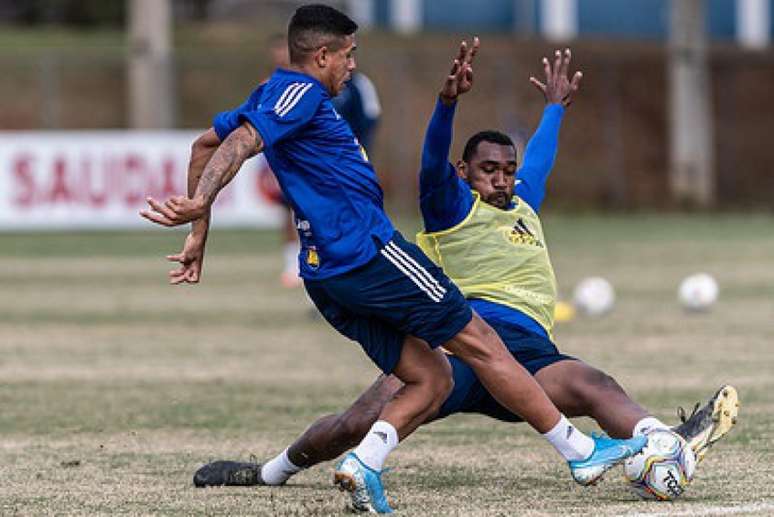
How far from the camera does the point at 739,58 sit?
4141 cm

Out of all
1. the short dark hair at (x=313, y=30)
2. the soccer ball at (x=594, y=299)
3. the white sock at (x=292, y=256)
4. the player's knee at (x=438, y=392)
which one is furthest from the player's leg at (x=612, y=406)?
the white sock at (x=292, y=256)

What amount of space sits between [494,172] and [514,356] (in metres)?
0.82

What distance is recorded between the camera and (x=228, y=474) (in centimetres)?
791

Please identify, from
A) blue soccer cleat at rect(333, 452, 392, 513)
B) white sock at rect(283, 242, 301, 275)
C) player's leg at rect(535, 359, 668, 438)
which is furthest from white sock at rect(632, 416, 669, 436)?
white sock at rect(283, 242, 301, 275)

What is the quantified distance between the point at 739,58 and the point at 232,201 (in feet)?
53.4

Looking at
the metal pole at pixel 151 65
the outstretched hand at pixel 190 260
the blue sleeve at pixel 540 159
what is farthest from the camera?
the metal pole at pixel 151 65

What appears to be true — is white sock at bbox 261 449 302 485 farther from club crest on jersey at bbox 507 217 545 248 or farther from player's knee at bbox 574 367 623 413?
club crest on jersey at bbox 507 217 545 248

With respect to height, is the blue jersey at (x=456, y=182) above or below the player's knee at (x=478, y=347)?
above

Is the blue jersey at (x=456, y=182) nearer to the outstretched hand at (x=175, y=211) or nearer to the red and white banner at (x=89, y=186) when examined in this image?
the outstretched hand at (x=175, y=211)

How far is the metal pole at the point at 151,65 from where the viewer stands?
33.1 m

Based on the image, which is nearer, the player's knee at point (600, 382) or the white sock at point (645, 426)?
the white sock at point (645, 426)

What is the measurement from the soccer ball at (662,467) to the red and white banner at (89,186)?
21594 millimetres

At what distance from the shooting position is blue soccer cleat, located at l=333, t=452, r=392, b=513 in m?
7.08

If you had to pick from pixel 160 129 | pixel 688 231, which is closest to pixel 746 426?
pixel 688 231
